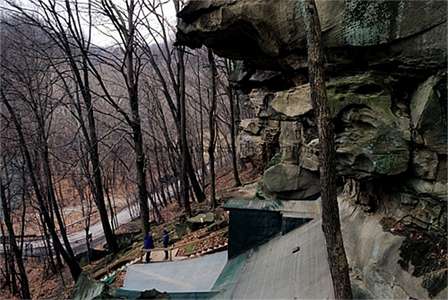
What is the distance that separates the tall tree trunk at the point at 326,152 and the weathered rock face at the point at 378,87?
75cm

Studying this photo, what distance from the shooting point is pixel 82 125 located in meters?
16.3

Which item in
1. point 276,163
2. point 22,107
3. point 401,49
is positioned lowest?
point 276,163

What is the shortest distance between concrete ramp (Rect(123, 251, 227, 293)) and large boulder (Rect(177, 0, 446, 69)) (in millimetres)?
5441

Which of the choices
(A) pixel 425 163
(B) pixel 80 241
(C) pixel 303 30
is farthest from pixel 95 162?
(A) pixel 425 163

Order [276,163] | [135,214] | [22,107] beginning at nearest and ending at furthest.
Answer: [276,163] → [22,107] → [135,214]

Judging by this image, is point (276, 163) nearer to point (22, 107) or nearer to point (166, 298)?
point (166, 298)

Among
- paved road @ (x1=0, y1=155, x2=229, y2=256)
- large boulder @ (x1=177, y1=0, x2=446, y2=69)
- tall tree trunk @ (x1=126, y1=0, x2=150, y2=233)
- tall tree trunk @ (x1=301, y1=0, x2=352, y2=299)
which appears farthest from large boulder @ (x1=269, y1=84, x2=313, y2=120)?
paved road @ (x1=0, y1=155, x2=229, y2=256)

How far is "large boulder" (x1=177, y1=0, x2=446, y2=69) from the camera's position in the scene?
19.6 ft

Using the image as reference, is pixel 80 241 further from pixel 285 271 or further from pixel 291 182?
pixel 285 271

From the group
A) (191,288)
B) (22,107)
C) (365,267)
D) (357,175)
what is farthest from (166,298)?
(22,107)

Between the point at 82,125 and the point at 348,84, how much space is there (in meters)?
12.3

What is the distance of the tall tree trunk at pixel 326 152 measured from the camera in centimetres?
582

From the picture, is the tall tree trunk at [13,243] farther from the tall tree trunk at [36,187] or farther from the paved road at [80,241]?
the paved road at [80,241]

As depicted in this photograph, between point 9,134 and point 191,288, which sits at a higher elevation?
point 9,134
